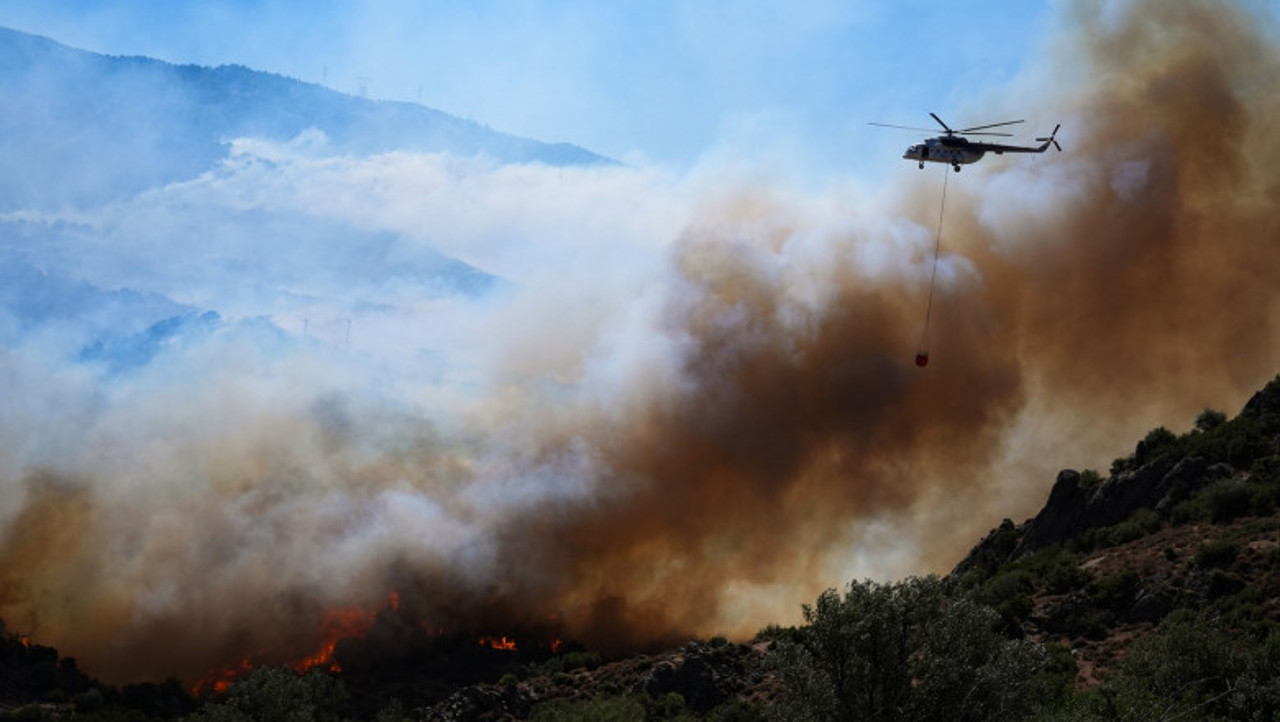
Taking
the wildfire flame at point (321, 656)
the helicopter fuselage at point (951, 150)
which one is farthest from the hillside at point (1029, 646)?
the helicopter fuselage at point (951, 150)

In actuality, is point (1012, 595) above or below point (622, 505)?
below

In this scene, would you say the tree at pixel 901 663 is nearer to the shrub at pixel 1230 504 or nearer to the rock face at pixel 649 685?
the rock face at pixel 649 685

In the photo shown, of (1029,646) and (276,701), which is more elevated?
(1029,646)

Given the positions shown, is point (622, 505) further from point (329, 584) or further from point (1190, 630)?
point (1190, 630)

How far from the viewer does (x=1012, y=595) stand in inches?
3809

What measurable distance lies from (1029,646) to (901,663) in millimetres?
7689

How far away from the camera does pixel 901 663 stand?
6331 cm

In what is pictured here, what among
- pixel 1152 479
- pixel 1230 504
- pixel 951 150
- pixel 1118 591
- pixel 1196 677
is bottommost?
pixel 1196 677

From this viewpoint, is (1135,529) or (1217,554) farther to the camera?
(1135,529)

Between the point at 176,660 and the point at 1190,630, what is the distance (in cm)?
8170

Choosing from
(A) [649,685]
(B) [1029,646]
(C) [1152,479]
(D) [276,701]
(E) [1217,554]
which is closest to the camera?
(B) [1029,646]

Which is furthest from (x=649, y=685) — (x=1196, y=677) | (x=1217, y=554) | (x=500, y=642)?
(x=1217, y=554)

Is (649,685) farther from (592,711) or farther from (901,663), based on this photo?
(901,663)

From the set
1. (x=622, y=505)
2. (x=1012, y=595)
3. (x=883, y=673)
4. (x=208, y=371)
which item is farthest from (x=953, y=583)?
(x=208, y=371)
